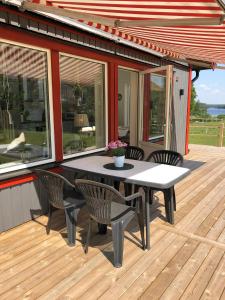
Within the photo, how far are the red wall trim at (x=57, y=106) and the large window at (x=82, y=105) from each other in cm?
18

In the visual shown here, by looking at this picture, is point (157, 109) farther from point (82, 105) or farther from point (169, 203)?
point (169, 203)

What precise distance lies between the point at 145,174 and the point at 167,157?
3.74 ft

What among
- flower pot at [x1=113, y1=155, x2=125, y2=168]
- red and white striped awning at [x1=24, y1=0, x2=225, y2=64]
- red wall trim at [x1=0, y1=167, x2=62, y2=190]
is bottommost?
red wall trim at [x1=0, y1=167, x2=62, y2=190]

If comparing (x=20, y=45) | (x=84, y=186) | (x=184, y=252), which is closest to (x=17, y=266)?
(x=84, y=186)

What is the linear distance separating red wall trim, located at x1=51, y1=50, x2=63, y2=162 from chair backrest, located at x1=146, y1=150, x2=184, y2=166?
1.48 m

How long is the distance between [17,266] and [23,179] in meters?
1.22

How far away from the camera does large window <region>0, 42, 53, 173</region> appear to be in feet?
11.8

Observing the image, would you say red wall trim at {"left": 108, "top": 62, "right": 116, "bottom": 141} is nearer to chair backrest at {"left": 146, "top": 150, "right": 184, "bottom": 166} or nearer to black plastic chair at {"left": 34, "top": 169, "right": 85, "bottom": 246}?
A: chair backrest at {"left": 146, "top": 150, "right": 184, "bottom": 166}

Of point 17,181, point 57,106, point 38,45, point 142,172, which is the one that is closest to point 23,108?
point 57,106

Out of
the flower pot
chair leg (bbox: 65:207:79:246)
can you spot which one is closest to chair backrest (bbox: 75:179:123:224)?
chair leg (bbox: 65:207:79:246)

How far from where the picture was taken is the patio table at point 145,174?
107 inches

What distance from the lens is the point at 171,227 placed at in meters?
3.44

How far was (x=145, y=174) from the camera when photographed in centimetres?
301

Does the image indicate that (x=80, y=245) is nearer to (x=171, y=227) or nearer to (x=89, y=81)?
(x=171, y=227)
